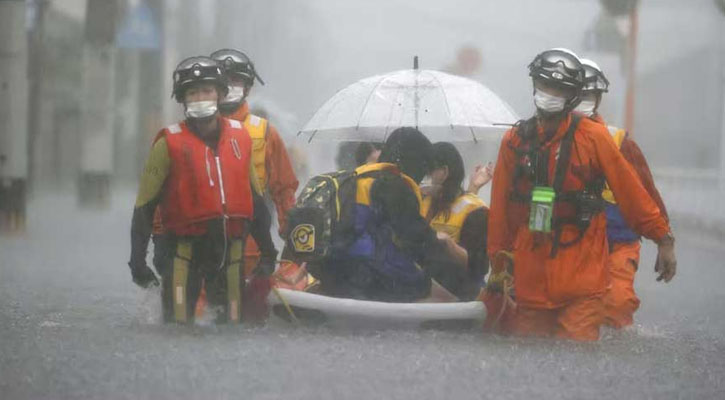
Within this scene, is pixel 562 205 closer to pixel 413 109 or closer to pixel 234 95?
pixel 413 109

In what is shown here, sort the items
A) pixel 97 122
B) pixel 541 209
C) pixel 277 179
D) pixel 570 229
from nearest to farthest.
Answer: pixel 541 209, pixel 570 229, pixel 277 179, pixel 97 122

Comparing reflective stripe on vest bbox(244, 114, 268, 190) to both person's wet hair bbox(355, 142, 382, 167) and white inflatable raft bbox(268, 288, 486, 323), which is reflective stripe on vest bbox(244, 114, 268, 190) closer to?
person's wet hair bbox(355, 142, 382, 167)

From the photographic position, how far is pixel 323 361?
7363mm

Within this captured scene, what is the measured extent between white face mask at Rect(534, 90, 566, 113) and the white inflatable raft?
125 cm

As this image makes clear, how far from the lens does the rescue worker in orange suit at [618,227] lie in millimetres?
8727

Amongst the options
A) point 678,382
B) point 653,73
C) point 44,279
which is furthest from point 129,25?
point 653,73

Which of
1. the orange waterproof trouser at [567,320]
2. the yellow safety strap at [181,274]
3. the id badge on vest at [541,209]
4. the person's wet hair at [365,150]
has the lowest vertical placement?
the orange waterproof trouser at [567,320]

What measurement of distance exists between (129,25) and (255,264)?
1505cm

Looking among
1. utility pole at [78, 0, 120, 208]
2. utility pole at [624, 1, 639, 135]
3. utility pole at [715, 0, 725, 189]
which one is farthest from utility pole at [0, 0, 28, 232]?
utility pole at [624, 1, 639, 135]

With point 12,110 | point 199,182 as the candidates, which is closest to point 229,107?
point 199,182

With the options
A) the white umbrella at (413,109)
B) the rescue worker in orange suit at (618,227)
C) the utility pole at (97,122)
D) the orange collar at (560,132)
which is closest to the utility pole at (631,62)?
the utility pole at (97,122)

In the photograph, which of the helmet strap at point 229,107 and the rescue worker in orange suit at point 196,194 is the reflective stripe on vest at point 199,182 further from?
the helmet strap at point 229,107

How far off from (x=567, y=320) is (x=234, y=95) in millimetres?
2450

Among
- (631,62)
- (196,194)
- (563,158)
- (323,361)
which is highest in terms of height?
(631,62)
